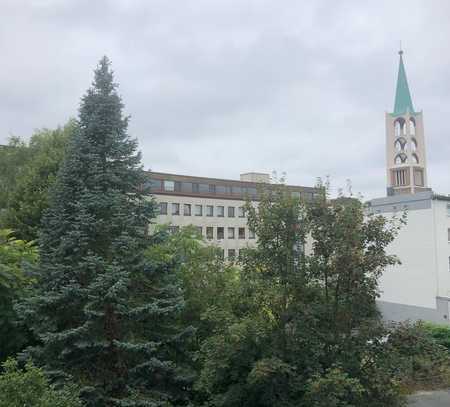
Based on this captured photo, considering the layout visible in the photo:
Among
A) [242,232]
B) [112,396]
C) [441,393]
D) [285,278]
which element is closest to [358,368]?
[285,278]

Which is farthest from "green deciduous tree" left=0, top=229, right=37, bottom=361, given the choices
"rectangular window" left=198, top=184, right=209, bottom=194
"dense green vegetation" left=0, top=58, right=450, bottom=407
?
"rectangular window" left=198, top=184, right=209, bottom=194

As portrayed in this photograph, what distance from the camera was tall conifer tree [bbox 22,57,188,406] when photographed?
42.1 feet

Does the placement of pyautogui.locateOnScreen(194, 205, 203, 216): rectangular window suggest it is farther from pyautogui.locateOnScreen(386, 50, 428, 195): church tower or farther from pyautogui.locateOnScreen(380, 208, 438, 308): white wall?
pyautogui.locateOnScreen(386, 50, 428, 195): church tower

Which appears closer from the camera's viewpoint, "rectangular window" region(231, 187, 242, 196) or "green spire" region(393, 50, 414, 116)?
"rectangular window" region(231, 187, 242, 196)

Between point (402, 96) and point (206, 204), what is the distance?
182 feet

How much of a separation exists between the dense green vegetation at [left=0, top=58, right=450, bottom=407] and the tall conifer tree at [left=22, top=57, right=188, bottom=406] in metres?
0.04

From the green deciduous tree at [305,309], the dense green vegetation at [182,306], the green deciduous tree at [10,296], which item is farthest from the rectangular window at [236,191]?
the green deciduous tree at [305,309]

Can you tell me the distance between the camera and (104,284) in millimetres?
12609

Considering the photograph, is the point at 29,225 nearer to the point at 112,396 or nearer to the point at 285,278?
the point at 112,396

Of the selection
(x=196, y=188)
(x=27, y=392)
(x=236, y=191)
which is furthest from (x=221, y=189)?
(x=27, y=392)

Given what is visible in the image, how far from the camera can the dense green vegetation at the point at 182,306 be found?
1091cm

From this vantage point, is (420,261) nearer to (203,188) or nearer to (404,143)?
(203,188)

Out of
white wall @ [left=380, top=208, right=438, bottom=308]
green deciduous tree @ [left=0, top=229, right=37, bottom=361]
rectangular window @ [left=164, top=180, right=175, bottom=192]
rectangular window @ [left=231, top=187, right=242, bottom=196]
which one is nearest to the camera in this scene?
green deciduous tree @ [left=0, top=229, right=37, bottom=361]

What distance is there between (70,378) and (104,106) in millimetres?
7710
